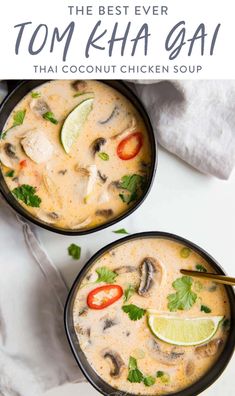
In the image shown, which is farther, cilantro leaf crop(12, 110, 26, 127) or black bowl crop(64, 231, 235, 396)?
cilantro leaf crop(12, 110, 26, 127)

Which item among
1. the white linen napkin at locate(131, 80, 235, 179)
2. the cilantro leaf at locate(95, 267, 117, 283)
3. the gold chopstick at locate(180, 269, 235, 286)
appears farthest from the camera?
the white linen napkin at locate(131, 80, 235, 179)

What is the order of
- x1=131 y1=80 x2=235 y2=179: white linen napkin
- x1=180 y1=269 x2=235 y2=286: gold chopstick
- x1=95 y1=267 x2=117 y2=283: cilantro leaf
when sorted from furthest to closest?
x1=131 y1=80 x2=235 y2=179: white linen napkin, x1=95 y1=267 x2=117 y2=283: cilantro leaf, x1=180 y1=269 x2=235 y2=286: gold chopstick

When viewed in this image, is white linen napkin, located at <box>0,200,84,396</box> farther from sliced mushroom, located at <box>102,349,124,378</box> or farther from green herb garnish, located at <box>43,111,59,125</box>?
green herb garnish, located at <box>43,111,59,125</box>

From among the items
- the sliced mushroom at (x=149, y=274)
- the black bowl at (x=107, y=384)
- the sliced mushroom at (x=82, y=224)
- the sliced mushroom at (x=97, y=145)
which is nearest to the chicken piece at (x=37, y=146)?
the sliced mushroom at (x=97, y=145)

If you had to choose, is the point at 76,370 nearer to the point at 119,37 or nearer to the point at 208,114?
the point at 208,114

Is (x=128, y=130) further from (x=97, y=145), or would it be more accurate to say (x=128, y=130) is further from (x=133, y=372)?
(x=133, y=372)

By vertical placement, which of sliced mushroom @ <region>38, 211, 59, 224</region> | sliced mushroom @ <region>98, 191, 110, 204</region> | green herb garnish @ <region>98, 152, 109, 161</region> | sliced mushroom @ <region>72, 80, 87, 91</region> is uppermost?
sliced mushroom @ <region>72, 80, 87, 91</region>

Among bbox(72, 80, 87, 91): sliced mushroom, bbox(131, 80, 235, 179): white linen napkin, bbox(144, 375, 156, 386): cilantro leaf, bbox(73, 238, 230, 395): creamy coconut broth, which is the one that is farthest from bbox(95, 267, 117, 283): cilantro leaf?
bbox(72, 80, 87, 91): sliced mushroom
